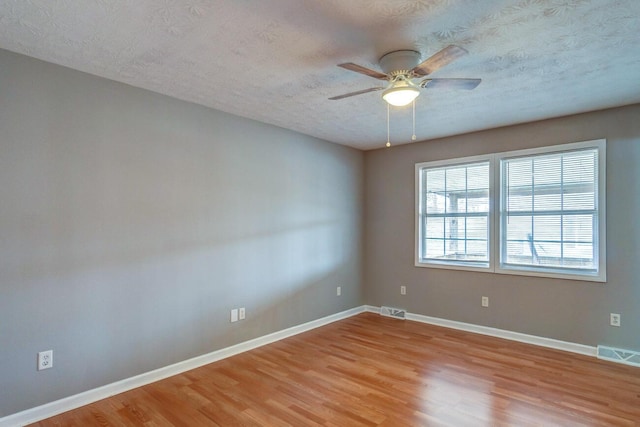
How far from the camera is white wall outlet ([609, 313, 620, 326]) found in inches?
137

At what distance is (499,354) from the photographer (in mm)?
3631

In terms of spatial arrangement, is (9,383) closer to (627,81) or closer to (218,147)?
(218,147)

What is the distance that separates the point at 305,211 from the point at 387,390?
240cm

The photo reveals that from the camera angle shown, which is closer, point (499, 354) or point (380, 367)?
point (380, 367)

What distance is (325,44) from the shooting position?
2.25 metres

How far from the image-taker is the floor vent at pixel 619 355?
337 centimetres

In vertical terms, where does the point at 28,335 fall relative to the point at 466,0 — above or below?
below

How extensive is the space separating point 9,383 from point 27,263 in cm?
80

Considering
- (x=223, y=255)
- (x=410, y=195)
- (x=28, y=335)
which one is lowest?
(x=28, y=335)

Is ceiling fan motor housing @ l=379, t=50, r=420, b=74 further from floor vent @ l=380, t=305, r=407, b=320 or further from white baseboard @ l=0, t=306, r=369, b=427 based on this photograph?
floor vent @ l=380, t=305, r=407, b=320

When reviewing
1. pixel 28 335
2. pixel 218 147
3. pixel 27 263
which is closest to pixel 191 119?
pixel 218 147

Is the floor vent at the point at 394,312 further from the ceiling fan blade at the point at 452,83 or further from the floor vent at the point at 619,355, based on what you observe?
the ceiling fan blade at the point at 452,83

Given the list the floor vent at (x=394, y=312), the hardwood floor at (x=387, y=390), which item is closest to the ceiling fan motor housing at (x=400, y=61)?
the hardwood floor at (x=387, y=390)

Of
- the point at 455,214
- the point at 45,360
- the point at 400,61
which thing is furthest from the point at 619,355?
the point at 45,360
